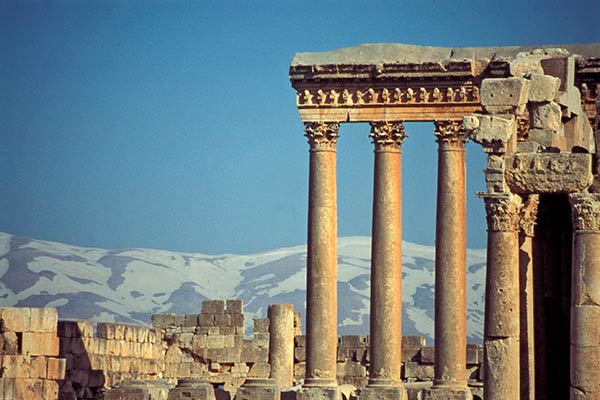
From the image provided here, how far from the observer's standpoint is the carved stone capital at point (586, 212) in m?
46.3

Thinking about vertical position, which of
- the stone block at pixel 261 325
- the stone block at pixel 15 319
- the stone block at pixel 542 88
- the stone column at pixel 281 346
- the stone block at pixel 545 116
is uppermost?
the stone block at pixel 542 88

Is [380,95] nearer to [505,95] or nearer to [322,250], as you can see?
[322,250]

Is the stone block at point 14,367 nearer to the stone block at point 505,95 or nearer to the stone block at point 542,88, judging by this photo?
the stone block at point 505,95

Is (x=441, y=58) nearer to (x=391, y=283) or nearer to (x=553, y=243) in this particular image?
(x=391, y=283)

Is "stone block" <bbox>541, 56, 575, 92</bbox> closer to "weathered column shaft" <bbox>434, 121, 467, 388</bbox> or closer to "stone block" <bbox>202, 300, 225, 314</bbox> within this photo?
"weathered column shaft" <bbox>434, 121, 467, 388</bbox>

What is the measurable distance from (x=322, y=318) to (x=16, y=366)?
11444mm

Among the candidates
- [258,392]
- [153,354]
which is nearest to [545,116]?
[258,392]

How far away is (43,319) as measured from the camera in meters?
54.8

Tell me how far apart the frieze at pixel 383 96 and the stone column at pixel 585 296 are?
15.3 metres

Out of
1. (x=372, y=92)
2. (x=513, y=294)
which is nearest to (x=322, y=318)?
(x=372, y=92)

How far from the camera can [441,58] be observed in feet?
203

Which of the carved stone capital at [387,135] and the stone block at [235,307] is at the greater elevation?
the carved stone capital at [387,135]

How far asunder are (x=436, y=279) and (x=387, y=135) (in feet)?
12.8

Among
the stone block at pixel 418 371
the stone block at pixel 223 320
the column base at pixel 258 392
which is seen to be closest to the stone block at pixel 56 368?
the column base at pixel 258 392
